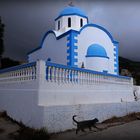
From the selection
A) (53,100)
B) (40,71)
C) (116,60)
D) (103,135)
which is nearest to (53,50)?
(116,60)

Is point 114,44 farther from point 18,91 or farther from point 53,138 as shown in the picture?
point 53,138

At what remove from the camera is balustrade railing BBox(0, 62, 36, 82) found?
687cm

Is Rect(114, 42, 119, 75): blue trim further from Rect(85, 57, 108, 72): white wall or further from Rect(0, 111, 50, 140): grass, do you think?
Rect(0, 111, 50, 140): grass

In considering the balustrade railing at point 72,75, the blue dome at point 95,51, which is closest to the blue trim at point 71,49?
the blue dome at point 95,51

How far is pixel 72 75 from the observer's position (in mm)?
7660

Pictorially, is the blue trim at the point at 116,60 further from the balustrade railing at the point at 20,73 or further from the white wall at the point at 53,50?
the balustrade railing at the point at 20,73

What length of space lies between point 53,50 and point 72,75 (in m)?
7.47

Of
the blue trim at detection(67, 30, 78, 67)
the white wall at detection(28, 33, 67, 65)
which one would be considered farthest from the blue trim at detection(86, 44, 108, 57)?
the white wall at detection(28, 33, 67, 65)

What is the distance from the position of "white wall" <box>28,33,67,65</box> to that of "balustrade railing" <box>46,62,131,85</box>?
4292mm

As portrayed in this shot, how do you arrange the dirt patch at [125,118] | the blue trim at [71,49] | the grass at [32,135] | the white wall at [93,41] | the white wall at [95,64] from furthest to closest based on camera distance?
the white wall at [93,41]
the white wall at [95,64]
the blue trim at [71,49]
the dirt patch at [125,118]
the grass at [32,135]

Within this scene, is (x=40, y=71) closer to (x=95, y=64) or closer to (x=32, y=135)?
(x=32, y=135)

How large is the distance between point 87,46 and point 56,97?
757 cm

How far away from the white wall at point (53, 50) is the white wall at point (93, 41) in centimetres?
101

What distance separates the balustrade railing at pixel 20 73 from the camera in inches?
270
